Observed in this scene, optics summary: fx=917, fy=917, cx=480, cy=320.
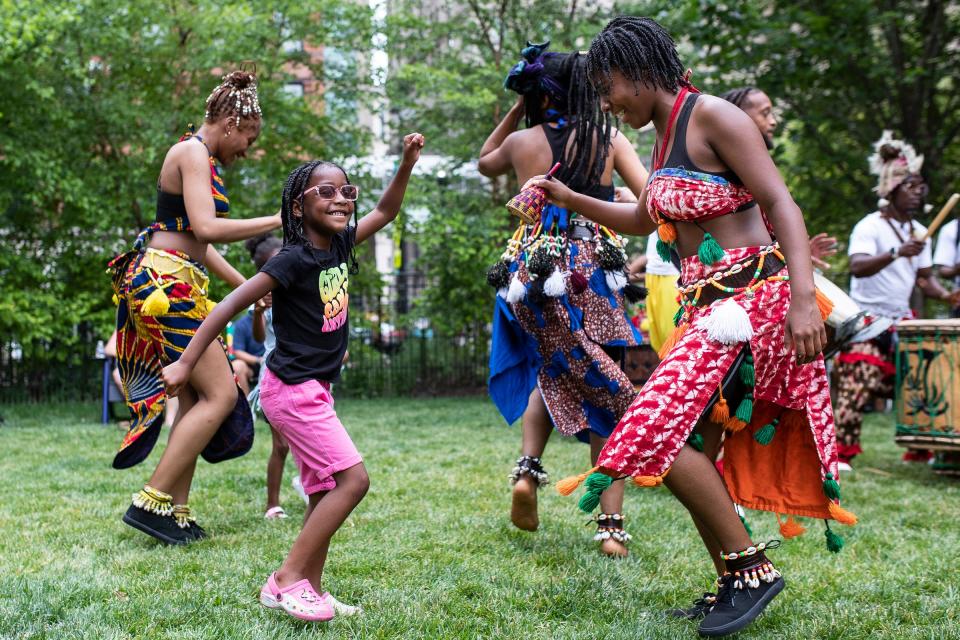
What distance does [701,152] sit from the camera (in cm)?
296

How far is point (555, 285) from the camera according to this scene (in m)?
4.20

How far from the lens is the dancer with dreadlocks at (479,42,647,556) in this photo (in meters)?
4.27

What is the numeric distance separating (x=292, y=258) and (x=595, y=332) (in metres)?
1.63

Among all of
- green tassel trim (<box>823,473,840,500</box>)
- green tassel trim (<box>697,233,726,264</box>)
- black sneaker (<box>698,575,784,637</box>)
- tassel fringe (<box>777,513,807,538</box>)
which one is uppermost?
green tassel trim (<box>697,233,726,264</box>)

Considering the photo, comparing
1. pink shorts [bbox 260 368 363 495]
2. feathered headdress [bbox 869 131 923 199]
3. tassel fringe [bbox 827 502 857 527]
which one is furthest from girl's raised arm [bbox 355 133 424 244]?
feathered headdress [bbox 869 131 923 199]

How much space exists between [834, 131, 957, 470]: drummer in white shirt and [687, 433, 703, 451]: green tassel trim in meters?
4.28

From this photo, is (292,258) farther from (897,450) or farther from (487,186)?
(487,186)

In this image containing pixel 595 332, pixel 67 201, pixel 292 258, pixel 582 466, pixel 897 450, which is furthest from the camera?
pixel 67 201

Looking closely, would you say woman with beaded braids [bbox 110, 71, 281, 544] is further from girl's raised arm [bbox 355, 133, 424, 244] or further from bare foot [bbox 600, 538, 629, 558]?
bare foot [bbox 600, 538, 629, 558]

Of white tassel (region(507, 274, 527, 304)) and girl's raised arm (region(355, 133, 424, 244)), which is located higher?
girl's raised arm (region(355, 133, 424, 244))

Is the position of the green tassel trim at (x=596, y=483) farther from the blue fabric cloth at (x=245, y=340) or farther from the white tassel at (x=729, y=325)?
the blue fabric cloth at (x=245, y=340)

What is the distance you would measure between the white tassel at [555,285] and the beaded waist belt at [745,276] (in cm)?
124

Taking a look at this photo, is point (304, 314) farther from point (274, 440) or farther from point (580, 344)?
point (274, 440)

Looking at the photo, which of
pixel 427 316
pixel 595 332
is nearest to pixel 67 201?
pixel 427 316
